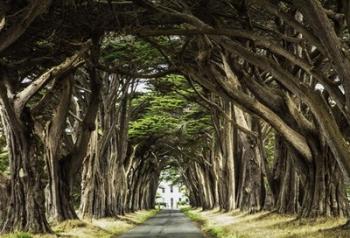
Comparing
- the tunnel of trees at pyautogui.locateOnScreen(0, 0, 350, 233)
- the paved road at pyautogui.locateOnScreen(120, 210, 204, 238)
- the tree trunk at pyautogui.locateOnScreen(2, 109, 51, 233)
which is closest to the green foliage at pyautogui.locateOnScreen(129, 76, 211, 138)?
the tunnel of trees at pyautogui.locateOnScreen(0, 0, 350, 233)

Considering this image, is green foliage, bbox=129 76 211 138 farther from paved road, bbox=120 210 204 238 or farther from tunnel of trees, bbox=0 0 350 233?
paved road, bbox=120 210 204 238

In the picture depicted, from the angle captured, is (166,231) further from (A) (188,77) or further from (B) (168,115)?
(B) (168,115)

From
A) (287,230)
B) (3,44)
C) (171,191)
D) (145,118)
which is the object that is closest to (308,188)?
(287,230)

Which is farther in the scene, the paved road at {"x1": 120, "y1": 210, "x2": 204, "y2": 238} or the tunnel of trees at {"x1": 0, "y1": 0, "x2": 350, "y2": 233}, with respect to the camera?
the paved road at {"x1": 120, "y1": 210, "x2": 204, "y2": 238}

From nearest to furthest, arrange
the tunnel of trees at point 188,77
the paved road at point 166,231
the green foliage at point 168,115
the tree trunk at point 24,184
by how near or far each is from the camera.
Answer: the tunnel of trees at point 188,77, the tree trunk at point 24,184, the paved road at point 166,231, the green foliage at point 168,115

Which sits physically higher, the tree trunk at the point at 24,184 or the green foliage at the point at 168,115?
the green foliage at the point at 168,115

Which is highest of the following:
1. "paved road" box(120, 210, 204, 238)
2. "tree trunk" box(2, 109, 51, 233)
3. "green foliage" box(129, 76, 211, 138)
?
"green foliage" box(129, 76, 211, 138)

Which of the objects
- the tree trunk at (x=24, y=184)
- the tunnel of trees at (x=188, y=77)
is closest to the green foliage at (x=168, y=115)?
the tunnel of trees at (x=188, y=77)

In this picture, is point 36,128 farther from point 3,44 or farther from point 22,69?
point 3,44

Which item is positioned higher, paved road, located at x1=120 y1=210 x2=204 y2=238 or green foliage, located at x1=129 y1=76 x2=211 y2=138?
green foliage, located at x1=129 y1=76 x2=211 y2=138

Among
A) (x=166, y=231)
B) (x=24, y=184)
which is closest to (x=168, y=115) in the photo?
(x=166, y=231)

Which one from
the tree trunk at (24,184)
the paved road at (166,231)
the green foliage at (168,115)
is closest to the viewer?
the tree trunk at (24,184)

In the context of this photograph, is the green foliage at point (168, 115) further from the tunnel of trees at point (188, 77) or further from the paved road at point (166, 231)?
the paved road at point (166, 231)

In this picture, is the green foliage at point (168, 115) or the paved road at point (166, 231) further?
the green foliage at point (168, 115)
